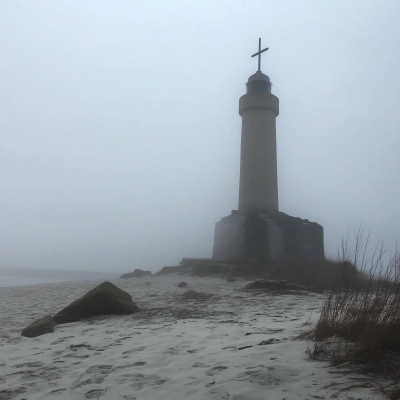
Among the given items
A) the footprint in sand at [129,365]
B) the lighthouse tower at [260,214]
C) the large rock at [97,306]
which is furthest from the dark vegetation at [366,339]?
the lighthouse tower at [260,214]

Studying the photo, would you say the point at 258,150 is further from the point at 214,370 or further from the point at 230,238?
the point at 214,370

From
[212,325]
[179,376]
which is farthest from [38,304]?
[179,376]

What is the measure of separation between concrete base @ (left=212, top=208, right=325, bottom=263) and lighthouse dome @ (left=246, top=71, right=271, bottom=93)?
5.72m

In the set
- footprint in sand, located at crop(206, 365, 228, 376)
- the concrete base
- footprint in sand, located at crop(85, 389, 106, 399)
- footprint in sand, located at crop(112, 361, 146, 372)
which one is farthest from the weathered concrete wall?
footprint in sand, located at crop(85, 389, 106, 399)

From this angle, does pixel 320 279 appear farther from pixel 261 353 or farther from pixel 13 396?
pixel 13 396

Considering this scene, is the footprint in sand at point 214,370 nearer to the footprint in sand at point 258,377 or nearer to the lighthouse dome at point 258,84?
the footprint in sand at point 258,377

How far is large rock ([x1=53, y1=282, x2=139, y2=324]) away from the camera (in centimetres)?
575

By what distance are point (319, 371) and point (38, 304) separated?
7.03m

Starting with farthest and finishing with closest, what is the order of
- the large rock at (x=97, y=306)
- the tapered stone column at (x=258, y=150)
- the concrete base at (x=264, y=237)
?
the tapered stone column at (x=258, y=150), the concrete base at (x=264, y=237), the large rock at (x=97, y=306)

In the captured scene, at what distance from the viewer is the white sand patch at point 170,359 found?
2.72m

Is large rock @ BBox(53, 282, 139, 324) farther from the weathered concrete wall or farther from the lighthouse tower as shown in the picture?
the weathered concrete wall

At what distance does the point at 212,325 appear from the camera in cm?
504

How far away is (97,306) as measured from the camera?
5984 mm

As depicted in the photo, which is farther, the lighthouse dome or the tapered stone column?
the lighthouse dome
